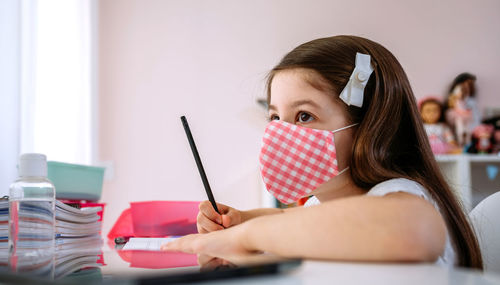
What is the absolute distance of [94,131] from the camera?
2.47 meters

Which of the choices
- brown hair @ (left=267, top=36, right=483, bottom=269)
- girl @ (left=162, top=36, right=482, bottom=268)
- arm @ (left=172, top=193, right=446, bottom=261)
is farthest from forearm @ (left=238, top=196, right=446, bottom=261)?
brown hair @ (left=267, top=36, right=483, bottom=269)

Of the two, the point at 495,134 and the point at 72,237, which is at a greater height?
the point at 495,134

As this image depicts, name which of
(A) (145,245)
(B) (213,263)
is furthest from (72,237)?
(B) (213,263)

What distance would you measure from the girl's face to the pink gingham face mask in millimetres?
20

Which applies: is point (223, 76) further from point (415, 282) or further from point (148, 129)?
point (415, 282)

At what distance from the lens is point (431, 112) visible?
110 inches

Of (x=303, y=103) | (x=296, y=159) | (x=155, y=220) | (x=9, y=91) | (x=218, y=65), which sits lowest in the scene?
(x=155, y=220)

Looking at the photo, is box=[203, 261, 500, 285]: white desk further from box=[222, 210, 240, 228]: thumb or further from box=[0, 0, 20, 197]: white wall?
box=[0, 0, 20, 197]: white wall

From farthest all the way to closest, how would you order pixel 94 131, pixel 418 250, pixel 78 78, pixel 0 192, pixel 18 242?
1. pixel 94 131
2. pixel 78 78
3. pixel 0 192
4. pixel 18 242
5. pixel 418 250

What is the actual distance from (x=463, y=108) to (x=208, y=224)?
2.43 metres

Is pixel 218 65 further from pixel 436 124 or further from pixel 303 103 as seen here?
pixel 303 103

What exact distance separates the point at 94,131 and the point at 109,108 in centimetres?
33

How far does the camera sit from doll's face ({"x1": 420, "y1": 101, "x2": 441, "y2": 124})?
2.79 metres

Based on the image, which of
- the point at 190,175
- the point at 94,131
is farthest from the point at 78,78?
the point at 190,175
